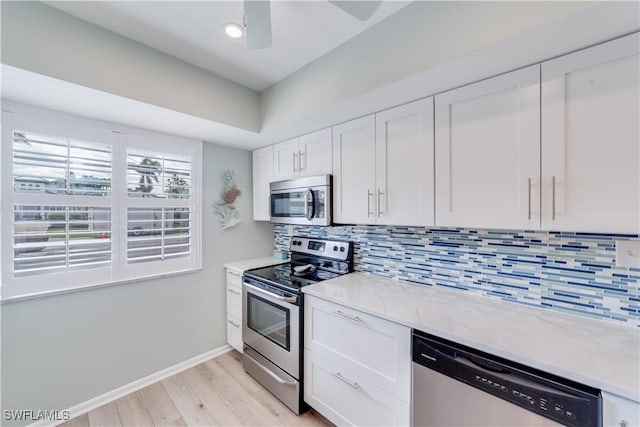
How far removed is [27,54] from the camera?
4.10 feet

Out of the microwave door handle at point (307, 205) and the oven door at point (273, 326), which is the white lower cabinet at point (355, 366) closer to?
the oven door at point (273, 326)

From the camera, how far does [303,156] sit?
224cm

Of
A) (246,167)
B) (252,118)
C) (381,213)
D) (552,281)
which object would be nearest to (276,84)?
(252,118)

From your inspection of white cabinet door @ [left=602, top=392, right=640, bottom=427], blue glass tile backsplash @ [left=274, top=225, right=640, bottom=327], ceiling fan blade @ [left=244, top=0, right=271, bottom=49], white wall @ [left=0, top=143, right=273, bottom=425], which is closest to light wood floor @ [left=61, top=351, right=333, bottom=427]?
white wall @ [left=0, top=143, right=273, bottom=425]

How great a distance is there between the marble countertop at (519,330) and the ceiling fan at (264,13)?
143cm

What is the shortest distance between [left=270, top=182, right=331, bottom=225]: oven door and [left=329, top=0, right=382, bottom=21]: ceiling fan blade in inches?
43.6

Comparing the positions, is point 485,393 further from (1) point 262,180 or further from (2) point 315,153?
(1) point 262,180

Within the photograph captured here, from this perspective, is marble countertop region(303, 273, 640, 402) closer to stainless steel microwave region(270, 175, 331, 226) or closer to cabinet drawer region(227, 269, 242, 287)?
stainless steel microwave region(270, 175, 331, 226)

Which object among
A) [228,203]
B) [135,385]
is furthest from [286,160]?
[135,385]

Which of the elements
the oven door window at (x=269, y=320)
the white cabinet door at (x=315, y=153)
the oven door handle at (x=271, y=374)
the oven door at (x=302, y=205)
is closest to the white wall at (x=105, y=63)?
the white cabinet door at (x=315, y=153)

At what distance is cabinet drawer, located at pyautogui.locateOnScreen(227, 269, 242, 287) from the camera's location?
2467 mm

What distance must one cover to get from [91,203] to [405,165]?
2.24 metres

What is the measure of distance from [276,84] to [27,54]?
1376 millimetres

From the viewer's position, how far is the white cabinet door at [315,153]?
6.72 ft
